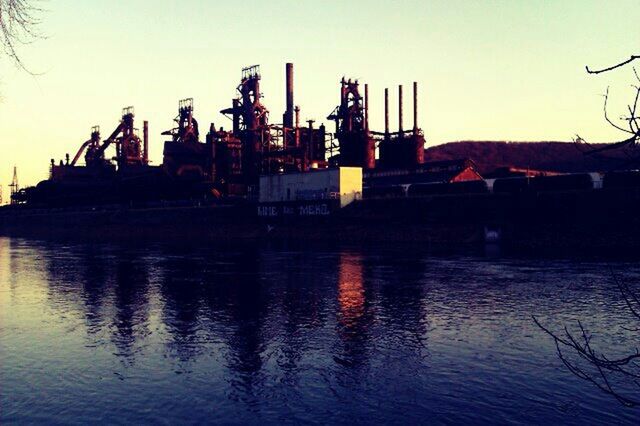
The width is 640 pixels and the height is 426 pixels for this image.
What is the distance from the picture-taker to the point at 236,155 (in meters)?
101

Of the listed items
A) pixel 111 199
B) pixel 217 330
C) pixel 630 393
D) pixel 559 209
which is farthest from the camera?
pixel 111 199

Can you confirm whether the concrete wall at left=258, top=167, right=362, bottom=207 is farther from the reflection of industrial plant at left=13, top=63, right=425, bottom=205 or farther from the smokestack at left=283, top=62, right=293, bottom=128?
the smokestack at left=283, top=62, right=293, bottom=128

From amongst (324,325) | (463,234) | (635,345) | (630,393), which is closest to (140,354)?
(324,325)

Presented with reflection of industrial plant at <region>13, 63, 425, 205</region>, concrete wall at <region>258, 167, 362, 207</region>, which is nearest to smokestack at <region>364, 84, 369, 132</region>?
reflection of industrial plant at <region>13, 63, 425, 205</region>

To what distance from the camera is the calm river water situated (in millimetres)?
10688

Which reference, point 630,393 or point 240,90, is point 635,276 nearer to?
point 630,393

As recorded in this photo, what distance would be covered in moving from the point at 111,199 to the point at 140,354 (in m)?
102

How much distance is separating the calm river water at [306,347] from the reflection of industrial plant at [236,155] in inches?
2400

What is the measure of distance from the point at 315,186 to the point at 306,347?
56.3 m

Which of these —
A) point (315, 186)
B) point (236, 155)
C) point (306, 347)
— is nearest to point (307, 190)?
point (315, 186)

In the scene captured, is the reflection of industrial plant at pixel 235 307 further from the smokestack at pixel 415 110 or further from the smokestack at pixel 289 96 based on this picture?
the smokestack at pixel 289 96

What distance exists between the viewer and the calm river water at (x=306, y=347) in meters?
10.7

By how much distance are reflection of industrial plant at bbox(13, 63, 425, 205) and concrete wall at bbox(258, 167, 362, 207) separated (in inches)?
344

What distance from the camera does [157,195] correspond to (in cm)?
10181
